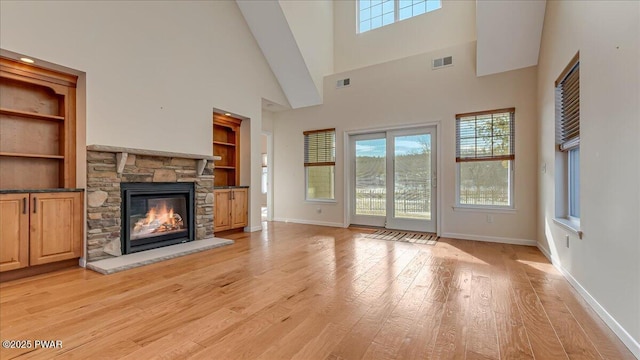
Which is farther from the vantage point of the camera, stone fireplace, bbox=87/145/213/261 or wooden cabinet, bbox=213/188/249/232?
wooden cabinet, bbox=213/188/249/232

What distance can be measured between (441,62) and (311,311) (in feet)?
15.7

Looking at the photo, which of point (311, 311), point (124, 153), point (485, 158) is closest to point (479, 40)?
→ point (485, 158)

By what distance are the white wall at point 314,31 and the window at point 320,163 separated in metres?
0.97

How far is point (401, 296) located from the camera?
2490 mm

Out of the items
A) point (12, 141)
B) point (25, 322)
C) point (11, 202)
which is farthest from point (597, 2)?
point (12, 141)

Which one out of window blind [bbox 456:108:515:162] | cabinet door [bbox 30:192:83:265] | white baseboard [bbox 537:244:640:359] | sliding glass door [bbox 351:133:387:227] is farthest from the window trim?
cabinet door [bbox 30:192:83:265]

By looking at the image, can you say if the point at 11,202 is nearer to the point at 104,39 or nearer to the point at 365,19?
the point at 104,39

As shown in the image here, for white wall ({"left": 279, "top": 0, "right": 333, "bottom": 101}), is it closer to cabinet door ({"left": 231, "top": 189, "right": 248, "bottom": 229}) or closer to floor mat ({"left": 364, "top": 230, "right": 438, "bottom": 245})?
cabinet door ({"left": 231, "top": 189, "right": 248, "bottom": 229})

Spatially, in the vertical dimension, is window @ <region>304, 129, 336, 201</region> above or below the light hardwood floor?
above

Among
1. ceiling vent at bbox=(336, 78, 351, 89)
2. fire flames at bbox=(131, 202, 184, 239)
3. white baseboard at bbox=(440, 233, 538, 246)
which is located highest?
ceiling vent at bbox=(336, 78, 351, 89)

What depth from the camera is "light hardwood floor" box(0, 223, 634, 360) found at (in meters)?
1.72

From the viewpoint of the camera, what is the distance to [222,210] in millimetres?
5219

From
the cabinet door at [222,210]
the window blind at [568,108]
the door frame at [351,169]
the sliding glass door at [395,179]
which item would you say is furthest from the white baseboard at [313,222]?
the window blind at [568,108]

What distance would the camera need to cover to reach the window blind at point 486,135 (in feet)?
15.2
